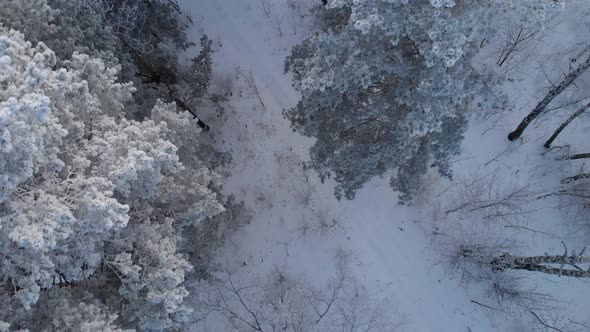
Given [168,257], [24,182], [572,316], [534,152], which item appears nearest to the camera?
[24,182]

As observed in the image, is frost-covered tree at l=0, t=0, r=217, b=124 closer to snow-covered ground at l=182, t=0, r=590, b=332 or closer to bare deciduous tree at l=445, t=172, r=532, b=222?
snow-covered ground at l=182, t=0, r=590, b=332

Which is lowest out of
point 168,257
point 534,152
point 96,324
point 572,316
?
point 96,324

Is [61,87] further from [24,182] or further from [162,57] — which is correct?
[162,57]

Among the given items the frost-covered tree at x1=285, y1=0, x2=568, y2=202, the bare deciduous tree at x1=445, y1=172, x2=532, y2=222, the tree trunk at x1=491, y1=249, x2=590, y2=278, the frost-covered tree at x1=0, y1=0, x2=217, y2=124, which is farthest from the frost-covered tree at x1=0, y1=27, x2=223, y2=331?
the tree trunk at x1=491, y1=249, x2=590, y2=278

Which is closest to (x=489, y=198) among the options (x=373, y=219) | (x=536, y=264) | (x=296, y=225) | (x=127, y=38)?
(x=536, y=264)

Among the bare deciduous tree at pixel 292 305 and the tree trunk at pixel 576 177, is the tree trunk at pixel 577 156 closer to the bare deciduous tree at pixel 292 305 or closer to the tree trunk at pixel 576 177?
the tree trunk at pixel 576 177

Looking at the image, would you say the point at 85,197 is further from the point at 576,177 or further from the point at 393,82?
the point at 576,177

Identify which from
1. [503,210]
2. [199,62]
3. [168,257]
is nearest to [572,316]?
[503,210]
